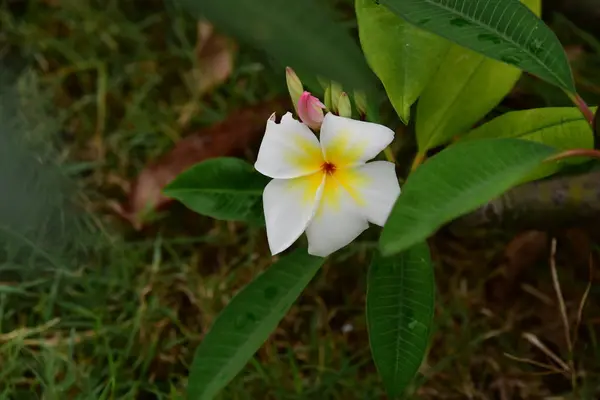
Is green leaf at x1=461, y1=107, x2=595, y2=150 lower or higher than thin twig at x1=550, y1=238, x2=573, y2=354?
higher

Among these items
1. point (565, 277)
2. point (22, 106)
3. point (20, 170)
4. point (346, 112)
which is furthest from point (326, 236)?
point (22, 106)

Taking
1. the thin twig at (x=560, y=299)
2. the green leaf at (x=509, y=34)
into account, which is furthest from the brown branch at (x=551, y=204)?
the green leaf at (x=509, y=34)

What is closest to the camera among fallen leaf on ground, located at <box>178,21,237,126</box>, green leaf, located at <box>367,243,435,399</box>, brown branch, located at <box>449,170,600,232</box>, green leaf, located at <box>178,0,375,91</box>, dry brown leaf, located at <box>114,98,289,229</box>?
green leaf, located at <box>178,0,375,91</box>

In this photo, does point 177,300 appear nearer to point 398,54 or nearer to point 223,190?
point 223,190

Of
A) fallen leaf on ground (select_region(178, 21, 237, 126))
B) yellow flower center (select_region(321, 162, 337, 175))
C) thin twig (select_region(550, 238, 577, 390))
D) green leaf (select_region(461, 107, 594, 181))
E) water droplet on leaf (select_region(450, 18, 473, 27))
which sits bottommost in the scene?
thin twig (select_region(550, 238, 577, 390))

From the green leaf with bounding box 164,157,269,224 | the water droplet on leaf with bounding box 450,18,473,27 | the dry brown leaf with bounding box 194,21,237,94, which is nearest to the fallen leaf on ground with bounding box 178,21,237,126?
the dry brown leaf with bounding box 194,21,237,94

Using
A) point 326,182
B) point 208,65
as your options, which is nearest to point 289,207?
point 326,182

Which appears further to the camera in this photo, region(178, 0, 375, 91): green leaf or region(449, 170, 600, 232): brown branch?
region(449, 170, 600, 232): brown branch

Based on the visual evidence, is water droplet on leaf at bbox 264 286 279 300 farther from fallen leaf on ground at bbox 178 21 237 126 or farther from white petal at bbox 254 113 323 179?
fallen leaf on ground at bbox 178 21 237 126
